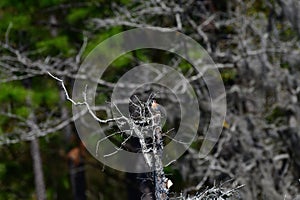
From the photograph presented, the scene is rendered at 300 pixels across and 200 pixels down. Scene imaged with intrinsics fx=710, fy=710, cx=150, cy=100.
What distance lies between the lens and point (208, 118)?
1042 centimetres

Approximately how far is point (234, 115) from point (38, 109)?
3780 mm

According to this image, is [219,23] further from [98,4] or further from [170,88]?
[98,4]

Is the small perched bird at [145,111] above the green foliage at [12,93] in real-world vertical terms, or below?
below

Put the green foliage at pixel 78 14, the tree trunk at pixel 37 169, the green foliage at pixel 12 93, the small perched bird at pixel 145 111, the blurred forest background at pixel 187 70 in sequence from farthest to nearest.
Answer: the tree trunk at pixel 37 169
the green foliage at pixel 78 14
the green foliage at pixel 12 93
the blurred forest background at pixel 187 70
the small perched bird at pixel 145 111

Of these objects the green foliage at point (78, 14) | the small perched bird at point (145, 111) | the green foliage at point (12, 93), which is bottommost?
the small perched bird at point (145, 111)

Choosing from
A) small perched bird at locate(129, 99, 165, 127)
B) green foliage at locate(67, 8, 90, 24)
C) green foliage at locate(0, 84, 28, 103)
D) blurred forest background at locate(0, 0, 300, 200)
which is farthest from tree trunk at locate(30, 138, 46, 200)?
small perched bird at locate(129, 99, 165, 127)

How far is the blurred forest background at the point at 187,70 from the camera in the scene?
31.3 feet

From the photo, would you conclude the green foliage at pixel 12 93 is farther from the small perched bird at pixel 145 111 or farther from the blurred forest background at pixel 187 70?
the small perched bird at pixel 145 111

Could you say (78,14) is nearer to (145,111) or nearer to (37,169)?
(37,169)

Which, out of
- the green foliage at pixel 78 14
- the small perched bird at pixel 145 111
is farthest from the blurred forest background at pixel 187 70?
the small perched bird at pixel 145 111

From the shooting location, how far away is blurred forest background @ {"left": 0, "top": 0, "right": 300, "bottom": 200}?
953cm

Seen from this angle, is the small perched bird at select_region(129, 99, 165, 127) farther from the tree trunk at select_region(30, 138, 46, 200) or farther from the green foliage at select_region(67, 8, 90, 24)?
the tree trunk at select_region(30, 138, 46, 200)

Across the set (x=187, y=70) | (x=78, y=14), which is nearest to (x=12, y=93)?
(x=78, y=14)

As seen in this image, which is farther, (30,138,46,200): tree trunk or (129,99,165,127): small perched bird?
(30,138,46,200): tree trunk
